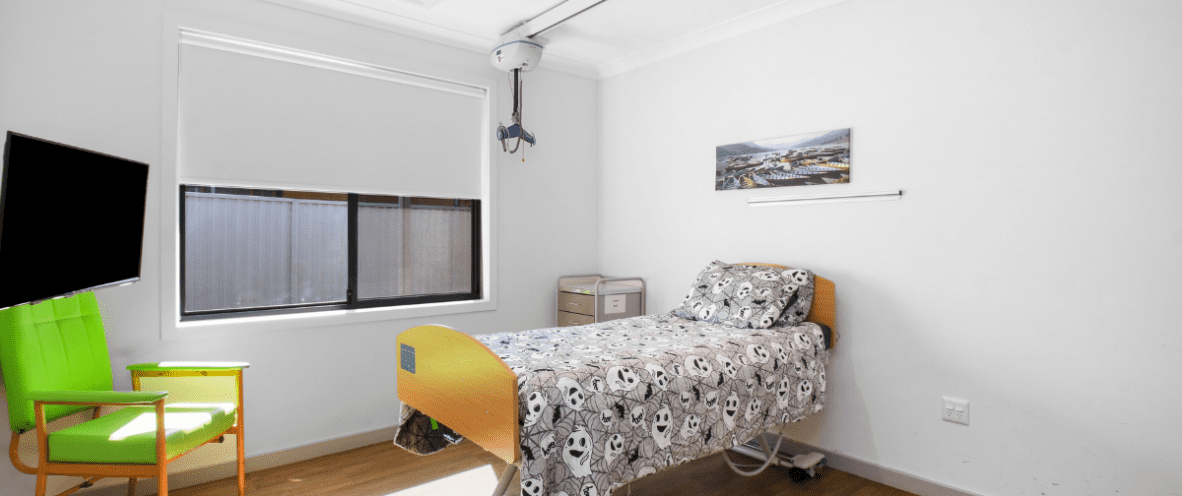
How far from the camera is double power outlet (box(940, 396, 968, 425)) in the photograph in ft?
8.02

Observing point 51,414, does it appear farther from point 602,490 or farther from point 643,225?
point 643,225

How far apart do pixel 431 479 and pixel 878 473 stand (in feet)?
6.84

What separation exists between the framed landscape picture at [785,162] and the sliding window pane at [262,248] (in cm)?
215

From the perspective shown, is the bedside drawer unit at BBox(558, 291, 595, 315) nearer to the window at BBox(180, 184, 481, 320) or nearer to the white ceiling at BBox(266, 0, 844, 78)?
the window at BBox(180, 184, 481, 320)

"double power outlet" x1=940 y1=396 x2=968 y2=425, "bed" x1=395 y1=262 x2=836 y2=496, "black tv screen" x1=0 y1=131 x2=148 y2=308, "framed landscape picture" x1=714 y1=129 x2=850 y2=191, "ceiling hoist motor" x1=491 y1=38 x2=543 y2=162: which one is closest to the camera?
A: "black tv screen" x1=0 y1=131 x2=148 y2=308

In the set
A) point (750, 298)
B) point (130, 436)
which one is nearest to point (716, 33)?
point (750, 298)

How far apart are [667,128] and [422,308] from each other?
1844 mm

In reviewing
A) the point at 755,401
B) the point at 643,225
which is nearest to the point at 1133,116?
the point at 755,401

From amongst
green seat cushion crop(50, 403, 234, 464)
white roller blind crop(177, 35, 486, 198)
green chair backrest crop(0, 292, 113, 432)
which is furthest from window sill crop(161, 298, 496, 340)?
white roller blind crop(177, 35, 486, 198)

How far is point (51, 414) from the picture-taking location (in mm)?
2109

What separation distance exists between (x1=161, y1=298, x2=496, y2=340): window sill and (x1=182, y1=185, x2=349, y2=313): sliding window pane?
0.15m

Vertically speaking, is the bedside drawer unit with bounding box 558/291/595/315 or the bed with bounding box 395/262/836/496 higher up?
the bedside drawer unit with bounding box 558/291/595/315

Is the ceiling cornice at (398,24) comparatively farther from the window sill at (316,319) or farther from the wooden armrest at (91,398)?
the wooden armrest at (91,398)

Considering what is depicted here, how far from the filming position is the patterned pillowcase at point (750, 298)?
8.84 ft
